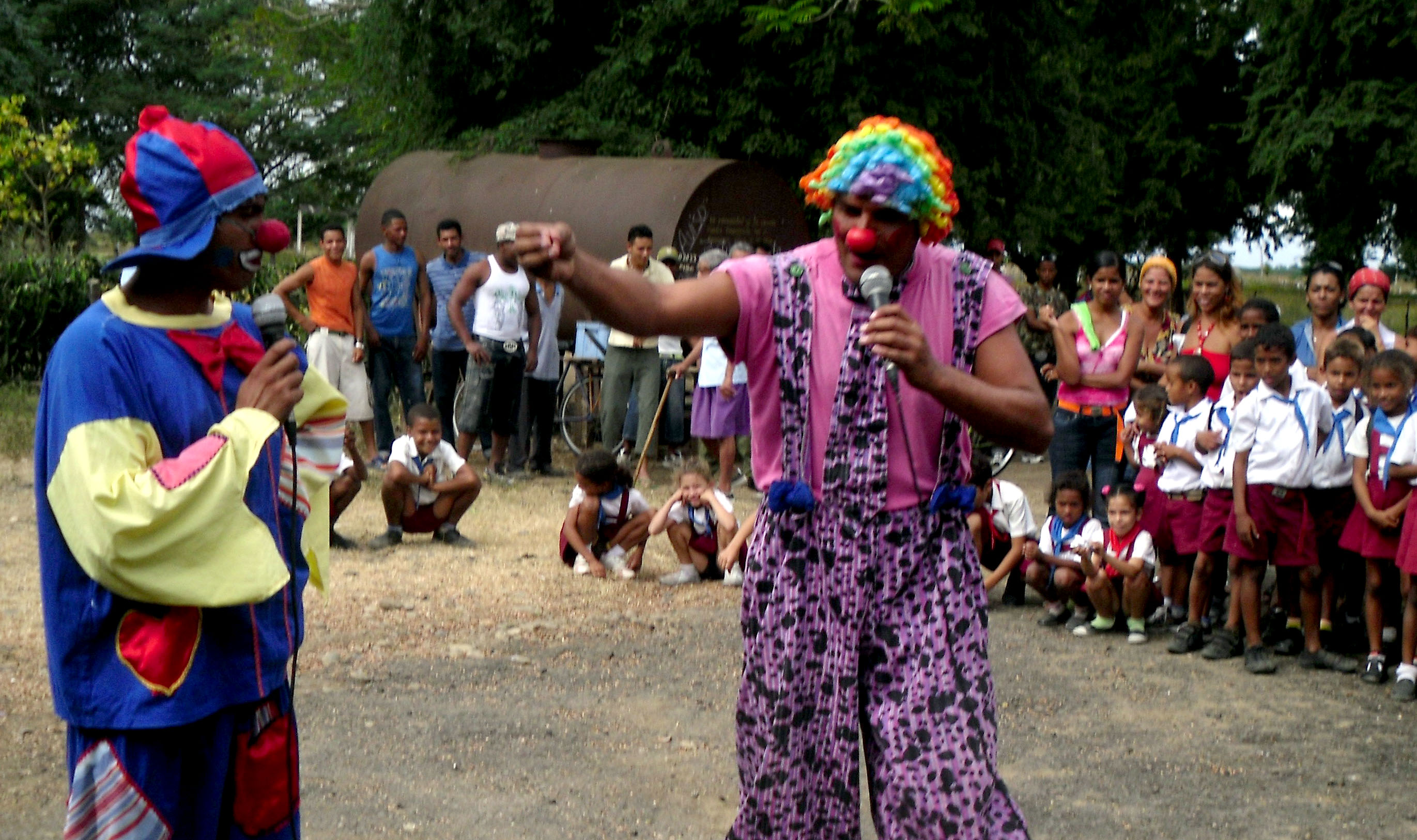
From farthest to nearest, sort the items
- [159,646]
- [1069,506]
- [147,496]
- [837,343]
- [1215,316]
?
1. [1215,316]
2. [1069,506]
3. [837,343]
4. [159,646]
5. [147,496]

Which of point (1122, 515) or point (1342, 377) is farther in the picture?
point (1122, 515)

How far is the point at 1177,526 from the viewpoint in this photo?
293 inches

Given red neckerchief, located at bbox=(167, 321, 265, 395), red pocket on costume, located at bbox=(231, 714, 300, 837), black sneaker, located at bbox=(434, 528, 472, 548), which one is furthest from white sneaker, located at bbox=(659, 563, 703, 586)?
red neckerchief, located at bbox=(167, 321, 265, 395)

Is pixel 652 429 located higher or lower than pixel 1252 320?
lower

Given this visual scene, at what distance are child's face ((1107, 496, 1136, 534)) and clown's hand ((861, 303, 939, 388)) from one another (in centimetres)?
475

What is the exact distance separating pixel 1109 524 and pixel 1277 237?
22842mm

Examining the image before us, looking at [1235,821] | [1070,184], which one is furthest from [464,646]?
[1070,184]

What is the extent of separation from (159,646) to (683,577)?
585 cm

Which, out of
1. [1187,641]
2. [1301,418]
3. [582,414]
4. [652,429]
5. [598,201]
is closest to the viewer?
[1301,418]

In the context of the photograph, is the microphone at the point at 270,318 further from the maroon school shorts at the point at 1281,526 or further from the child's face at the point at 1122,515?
the child's face at the point at 1122,515

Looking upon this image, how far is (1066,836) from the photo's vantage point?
4.88 m

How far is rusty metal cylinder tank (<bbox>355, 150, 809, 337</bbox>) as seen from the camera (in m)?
13.6

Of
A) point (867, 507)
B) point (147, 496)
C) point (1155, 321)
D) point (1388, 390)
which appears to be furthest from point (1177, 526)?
point (147, 496)

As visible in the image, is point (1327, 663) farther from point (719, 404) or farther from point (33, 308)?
point (33, 308)
